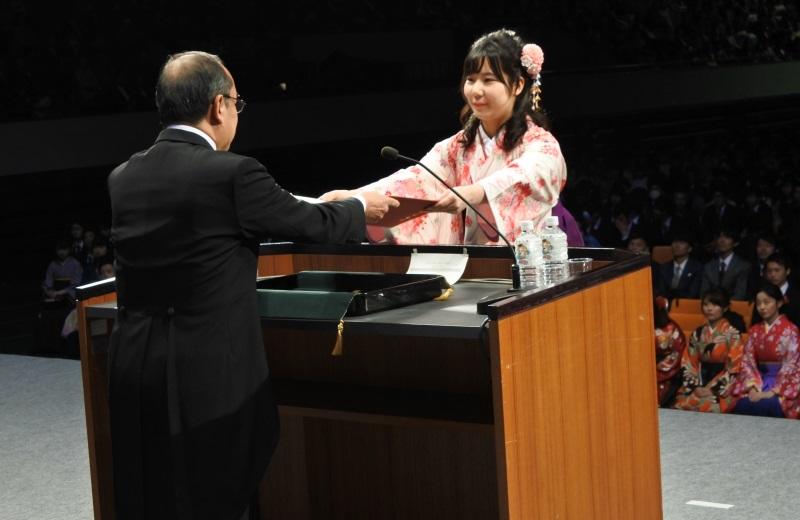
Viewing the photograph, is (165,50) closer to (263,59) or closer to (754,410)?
(263,59)

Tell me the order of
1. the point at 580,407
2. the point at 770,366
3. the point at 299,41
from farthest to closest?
the point at 299,41 → the point at 770,366 → the point at 580,407

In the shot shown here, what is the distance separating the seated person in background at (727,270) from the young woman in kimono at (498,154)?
3.36 metres

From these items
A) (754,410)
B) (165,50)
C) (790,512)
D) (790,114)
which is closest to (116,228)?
(790,512)

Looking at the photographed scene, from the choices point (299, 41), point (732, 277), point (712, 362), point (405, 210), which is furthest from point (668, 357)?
point (299, 41)

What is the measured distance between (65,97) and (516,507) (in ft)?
23.1

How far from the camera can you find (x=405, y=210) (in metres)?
2.26

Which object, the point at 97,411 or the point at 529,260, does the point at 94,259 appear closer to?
the point at 97,411

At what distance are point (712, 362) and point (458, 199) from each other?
248 centimetres

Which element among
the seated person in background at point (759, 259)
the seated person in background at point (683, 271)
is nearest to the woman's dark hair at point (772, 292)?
the seated person in background at point (759, 259)

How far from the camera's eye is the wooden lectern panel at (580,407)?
1827 mm

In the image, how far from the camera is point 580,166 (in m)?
11.9

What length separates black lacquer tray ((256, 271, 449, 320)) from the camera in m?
1.96

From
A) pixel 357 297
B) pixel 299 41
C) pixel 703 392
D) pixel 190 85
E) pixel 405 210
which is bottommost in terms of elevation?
pixel 703 392

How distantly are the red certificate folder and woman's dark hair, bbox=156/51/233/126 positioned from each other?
1.50 ft
